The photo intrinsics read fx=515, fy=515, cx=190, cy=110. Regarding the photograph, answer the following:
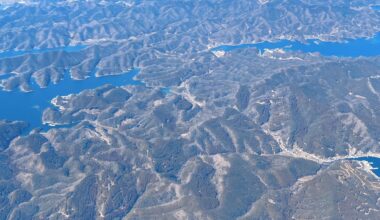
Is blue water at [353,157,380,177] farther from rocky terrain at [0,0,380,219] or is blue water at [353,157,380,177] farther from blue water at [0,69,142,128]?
blue water at [0,69,142,128]

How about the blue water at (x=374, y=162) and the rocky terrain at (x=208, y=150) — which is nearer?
the rocky terrain at (x=208, y=150)

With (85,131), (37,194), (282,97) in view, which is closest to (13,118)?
(85,131)

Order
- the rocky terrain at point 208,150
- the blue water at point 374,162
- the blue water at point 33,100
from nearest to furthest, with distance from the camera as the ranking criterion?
1. the rocky terrain at point 208,150
2. the blue water at point 374,162
3. the blue water at point 33,100

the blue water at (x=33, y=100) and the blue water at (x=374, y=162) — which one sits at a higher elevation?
the blue water at (x=374, y=162)

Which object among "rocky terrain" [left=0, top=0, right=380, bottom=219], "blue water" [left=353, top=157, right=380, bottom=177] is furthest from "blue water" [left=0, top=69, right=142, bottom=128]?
"blue water" [left=353, top=157, right=380, bottom=177]

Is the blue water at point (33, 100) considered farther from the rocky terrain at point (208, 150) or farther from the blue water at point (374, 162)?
the blue water at point (374, 162)

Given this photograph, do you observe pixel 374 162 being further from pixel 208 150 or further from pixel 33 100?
pixel 33 100

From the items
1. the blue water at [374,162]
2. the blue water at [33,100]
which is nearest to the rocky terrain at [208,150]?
the blue water at [374,162]

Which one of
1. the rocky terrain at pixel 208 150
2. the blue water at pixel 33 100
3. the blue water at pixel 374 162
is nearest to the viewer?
the rocky terrain at pixel 208 150

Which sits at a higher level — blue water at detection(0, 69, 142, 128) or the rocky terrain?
the rocky terrain

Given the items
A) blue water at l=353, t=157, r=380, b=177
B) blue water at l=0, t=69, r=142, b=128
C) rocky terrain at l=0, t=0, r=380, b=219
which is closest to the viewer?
rocky terrain at l=0, t=0, r=380, b=219

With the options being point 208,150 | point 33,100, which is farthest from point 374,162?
point 33,100
